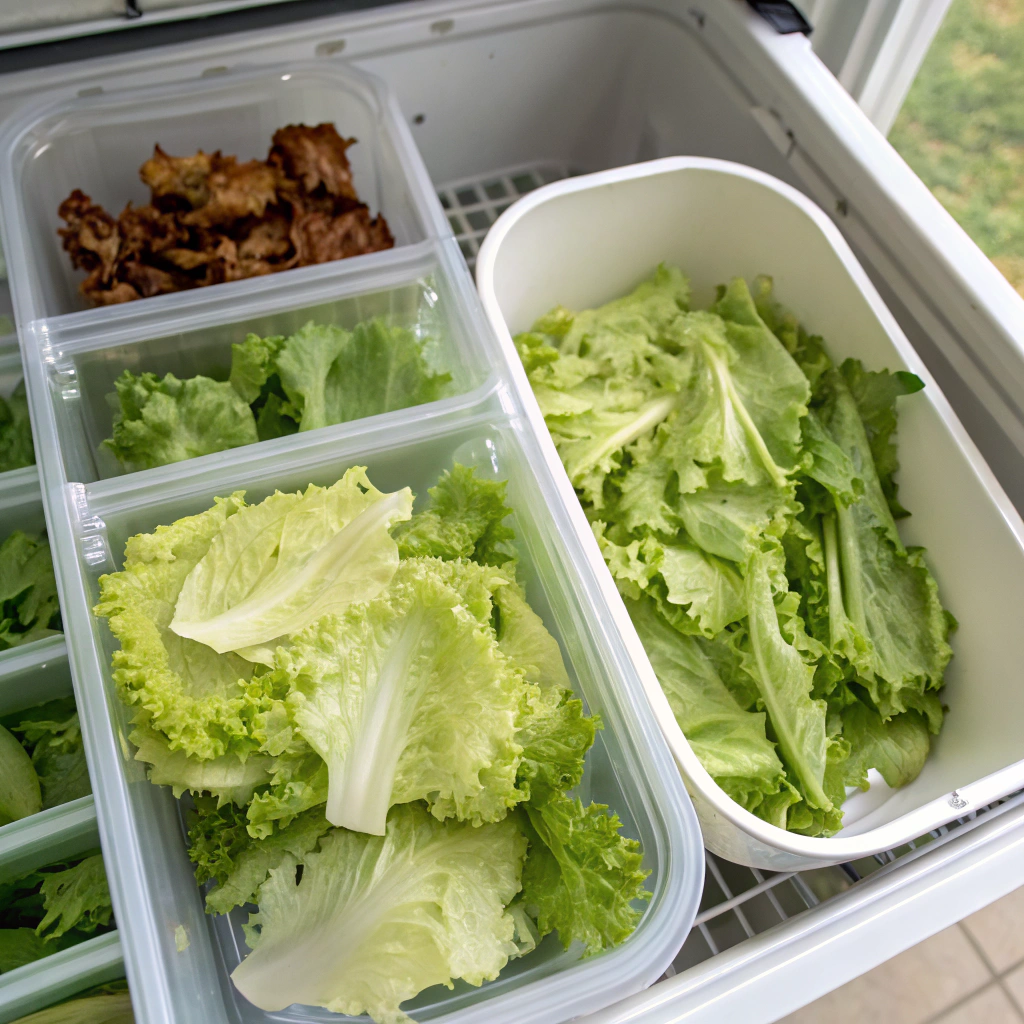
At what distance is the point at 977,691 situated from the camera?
817 millimetres

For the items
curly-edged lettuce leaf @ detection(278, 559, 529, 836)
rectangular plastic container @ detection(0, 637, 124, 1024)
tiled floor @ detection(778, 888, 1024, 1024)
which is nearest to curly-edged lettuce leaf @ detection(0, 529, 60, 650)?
rectangular plastic container @ detection(0, 637, 124, 1024)

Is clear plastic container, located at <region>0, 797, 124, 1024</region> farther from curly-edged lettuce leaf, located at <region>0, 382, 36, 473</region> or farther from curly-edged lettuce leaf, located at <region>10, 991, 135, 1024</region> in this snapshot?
curly-edged lettuce leaf, located at <region>0, 382, 36, 473</region>

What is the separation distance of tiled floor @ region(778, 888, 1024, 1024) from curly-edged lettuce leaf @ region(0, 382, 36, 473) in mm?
1017

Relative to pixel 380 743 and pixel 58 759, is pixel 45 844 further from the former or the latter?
pixel 380 743

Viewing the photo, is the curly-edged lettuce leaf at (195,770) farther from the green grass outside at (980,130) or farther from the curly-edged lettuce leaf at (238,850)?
the green grass outside at (980,130)

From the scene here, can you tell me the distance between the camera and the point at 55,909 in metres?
0.66

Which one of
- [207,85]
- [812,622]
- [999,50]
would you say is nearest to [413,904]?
[812,622]

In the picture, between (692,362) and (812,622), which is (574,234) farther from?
(812,622)

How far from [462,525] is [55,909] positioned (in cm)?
42

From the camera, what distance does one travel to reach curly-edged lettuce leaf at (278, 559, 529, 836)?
0.62 m

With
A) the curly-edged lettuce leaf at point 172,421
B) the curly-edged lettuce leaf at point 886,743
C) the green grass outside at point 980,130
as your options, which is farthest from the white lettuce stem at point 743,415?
the green grass outside at point 980,130

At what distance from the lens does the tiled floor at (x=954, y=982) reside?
39.5 inches

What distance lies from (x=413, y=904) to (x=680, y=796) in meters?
0.21

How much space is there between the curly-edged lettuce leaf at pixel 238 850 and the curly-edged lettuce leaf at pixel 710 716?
315mm
